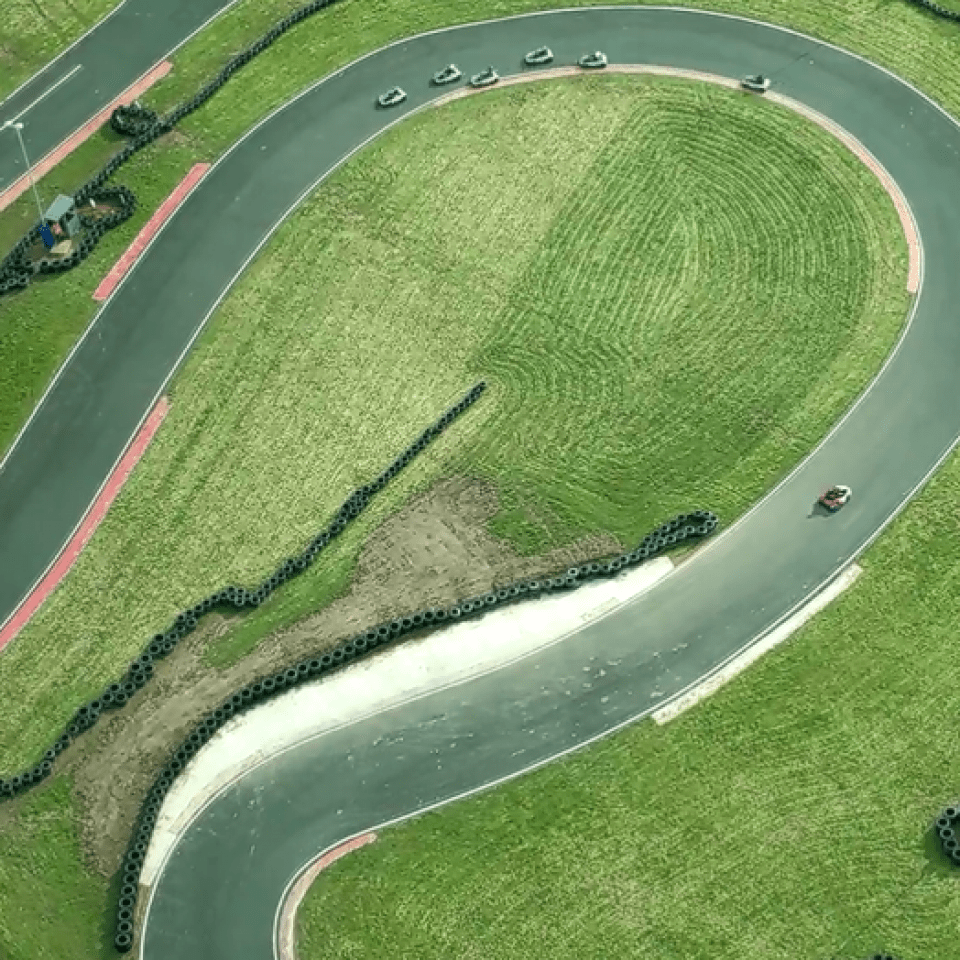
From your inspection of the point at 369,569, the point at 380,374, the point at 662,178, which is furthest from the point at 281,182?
the point at 369,569

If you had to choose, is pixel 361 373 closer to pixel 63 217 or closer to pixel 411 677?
pixel 411 677

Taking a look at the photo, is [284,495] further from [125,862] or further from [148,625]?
[125,862]

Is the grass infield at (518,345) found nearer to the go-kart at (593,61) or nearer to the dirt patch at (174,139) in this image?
the go-kart at (593,61)

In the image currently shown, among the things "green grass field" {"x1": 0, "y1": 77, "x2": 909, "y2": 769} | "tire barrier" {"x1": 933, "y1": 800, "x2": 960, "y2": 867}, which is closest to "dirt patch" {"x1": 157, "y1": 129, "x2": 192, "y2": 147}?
"green grass field" {"x1": 0, "y1": 77, "x2": 909, "y2": 769}

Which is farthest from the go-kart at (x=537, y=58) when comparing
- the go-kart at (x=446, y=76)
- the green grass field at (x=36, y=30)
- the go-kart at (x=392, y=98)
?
the green grass field at (x=36, y=30)

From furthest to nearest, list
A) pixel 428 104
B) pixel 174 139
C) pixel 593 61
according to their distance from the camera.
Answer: pixel 593 61
pixel 428 104
pixel 174 139

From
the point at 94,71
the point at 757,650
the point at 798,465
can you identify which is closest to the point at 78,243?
the point at 94,71

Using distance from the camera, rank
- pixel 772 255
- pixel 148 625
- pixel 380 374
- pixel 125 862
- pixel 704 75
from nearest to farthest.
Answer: pixel 125 862
pixel 148 625
pixel 380 374
pixel 772 255
pixel 704 75
